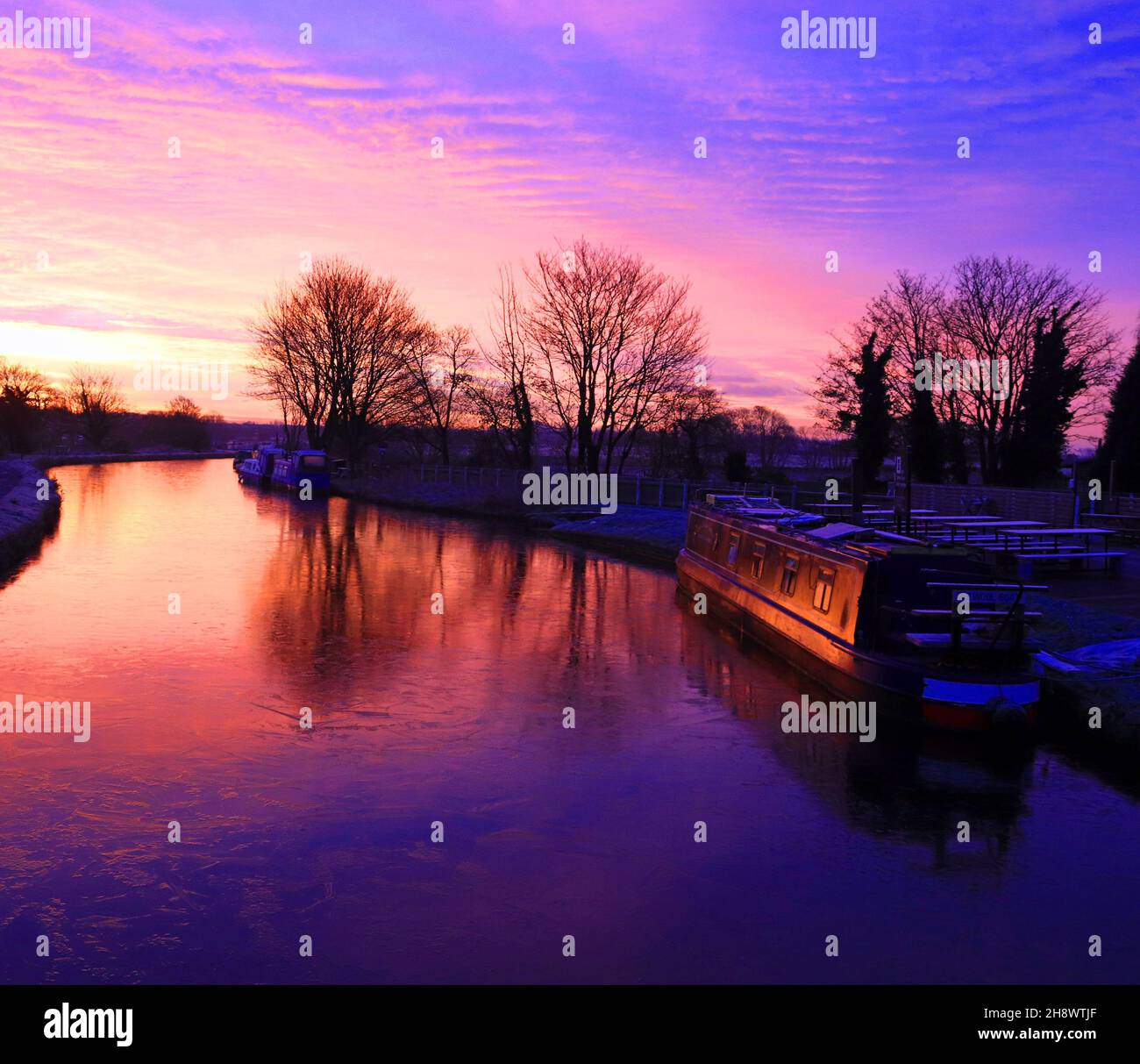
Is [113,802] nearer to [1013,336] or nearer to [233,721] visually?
[233,721]

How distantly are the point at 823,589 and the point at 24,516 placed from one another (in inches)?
962

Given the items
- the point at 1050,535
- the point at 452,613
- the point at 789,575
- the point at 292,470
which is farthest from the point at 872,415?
the point at 789,575

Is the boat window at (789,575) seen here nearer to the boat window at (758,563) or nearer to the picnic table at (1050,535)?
the boat window at (758,563)

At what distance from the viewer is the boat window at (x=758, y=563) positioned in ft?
52.3

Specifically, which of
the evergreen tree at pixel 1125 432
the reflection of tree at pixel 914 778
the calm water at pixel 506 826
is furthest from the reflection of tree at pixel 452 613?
the evergreen tree at pixel 1125 432

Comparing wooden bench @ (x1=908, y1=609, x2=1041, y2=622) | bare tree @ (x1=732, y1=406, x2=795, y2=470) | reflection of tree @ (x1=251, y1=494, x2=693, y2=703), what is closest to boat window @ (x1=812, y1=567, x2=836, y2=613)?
wooden bench @ (x1=908, y1=609, x2=1041, y2=622)

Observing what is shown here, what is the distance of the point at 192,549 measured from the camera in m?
25.4

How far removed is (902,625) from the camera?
1120cm

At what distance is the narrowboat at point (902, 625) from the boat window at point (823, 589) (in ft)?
0.04

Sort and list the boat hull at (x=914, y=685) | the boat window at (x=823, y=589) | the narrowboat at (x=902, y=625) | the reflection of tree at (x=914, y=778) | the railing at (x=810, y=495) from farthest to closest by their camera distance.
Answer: the railing at (x=810, y=495), the boat window at (x=823, y=589), the narrowboat at (x=902, y=625), the boat hull at (x=914, y=685), the reflection of tree at (x=914, y=778)

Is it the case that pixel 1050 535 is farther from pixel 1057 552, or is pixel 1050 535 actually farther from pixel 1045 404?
pixel 1045 404

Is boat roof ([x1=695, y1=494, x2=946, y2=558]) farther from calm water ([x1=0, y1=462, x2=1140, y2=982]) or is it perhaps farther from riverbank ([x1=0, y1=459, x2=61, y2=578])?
riverbank ([x1=0, y1=459, x2=61, y2=578])

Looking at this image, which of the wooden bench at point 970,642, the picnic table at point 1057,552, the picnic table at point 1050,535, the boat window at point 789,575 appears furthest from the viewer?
the picnic table at point 1050,535

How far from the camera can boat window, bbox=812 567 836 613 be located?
1240cm
